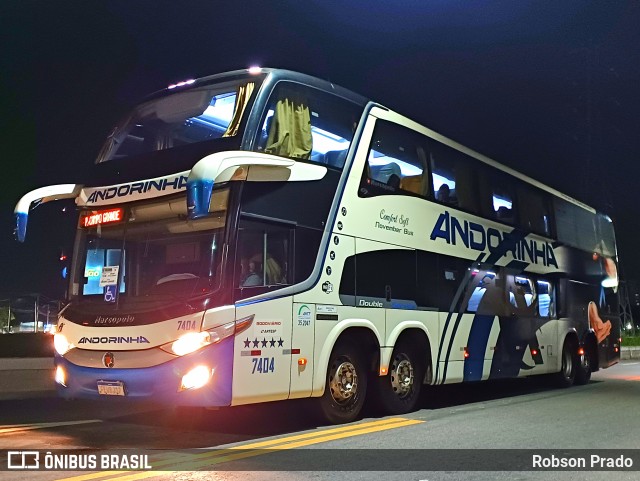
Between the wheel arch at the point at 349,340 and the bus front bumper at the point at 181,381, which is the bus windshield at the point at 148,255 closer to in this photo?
the bus front bumper at the point at 181,381

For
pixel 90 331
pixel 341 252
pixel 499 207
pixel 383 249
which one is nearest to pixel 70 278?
pixel 90 331

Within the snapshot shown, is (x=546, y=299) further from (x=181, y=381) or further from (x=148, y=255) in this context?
(x=181, y=381)

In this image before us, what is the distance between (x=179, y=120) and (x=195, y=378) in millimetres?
3557

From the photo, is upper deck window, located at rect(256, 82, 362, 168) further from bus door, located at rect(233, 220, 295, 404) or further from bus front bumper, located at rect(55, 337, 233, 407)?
bus front bumper, located at rect(55, 337, 233, 407)

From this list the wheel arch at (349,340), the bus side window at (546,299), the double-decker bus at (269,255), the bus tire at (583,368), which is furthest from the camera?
the bus tire at (583,368)

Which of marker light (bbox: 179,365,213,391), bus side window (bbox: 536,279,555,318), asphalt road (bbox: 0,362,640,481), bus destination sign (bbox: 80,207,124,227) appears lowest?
asphalt road (bbox: 0,362,640,481)

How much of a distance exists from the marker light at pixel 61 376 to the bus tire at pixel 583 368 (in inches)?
480

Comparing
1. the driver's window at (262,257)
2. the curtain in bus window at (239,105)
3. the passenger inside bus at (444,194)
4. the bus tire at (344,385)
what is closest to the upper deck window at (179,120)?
the curtain in bus window at (239,105)

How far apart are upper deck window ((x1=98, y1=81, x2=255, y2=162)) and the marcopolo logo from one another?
168 inches

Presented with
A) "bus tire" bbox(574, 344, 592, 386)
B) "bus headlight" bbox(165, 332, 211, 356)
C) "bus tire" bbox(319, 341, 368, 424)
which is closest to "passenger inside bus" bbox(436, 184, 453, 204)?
"bus tire" bbox(319, 341, 368, 424)

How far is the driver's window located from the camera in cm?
752

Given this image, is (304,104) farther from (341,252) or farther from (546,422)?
(546,422)

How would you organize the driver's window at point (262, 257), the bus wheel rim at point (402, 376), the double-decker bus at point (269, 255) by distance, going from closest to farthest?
the double-decker bus at point (269, 255)
the driver's window at point (262, 257)
the bus wheel rim at point (402, 376)

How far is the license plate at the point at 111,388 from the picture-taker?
24.0ft
